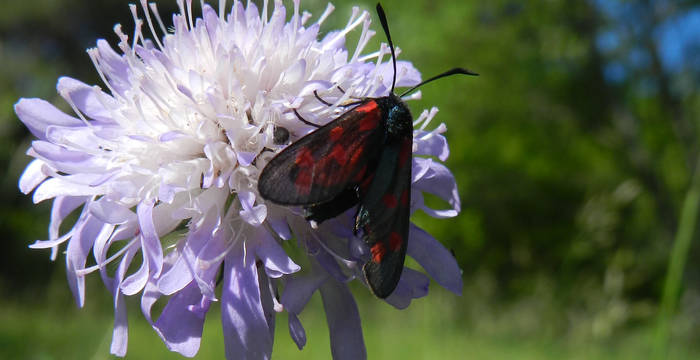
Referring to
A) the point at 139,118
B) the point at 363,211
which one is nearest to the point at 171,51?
the point at 139,118

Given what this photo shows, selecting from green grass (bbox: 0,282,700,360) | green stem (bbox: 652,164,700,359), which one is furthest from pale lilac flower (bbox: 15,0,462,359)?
green grass (bbox: 0,282,700,360)

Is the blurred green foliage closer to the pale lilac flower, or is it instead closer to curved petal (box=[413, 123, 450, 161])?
curved petal (box=[413, 123, 450, 161])

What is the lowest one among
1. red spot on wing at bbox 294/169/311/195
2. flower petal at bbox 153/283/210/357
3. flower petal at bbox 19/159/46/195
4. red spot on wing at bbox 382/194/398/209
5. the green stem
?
the green stem

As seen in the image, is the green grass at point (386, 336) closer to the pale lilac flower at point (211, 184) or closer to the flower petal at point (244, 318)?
the pale lilac flower at point (211, 184)

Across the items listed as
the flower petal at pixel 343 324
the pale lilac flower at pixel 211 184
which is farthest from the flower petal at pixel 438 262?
the flower petal at pixel 343 324

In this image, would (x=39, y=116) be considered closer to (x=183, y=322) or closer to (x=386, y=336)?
(x=183, y=322)

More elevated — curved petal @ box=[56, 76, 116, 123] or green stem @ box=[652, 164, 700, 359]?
curved petal @ box=[56, 76, 116, 123]
